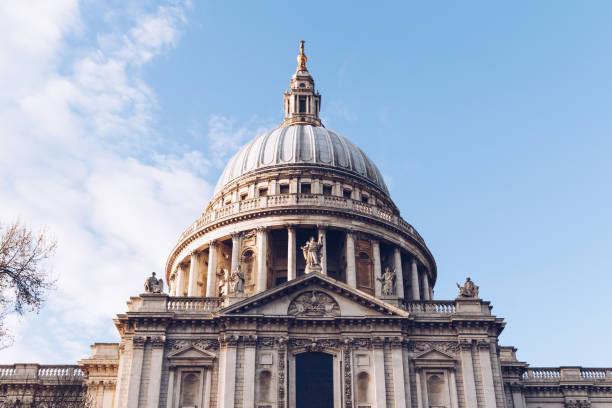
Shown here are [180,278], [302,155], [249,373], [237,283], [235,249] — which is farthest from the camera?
[302,155]

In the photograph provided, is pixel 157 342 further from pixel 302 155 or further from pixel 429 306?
pixel 302 155

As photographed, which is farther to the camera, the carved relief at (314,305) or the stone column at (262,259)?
the stone column at (262,259)

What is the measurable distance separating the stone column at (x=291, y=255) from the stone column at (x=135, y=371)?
645 inches

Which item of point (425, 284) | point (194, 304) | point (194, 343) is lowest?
point (194, 343)

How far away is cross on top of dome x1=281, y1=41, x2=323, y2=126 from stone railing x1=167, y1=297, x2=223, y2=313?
3365 cm

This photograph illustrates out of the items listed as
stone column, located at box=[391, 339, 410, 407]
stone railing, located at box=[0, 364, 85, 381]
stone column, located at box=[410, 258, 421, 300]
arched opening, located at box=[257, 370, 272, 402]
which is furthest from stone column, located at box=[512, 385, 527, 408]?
stone railing, located at box=[0, 364, 85, 381]

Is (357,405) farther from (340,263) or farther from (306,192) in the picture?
(306,192)

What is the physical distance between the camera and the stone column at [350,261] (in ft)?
185

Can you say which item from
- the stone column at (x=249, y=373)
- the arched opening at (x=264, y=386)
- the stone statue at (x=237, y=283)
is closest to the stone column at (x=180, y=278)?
the stone statue at (x=237, y=283)

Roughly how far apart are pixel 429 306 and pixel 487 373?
5306 mm

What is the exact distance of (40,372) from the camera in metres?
50.3

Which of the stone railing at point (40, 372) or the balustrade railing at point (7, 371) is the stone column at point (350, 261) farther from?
the balustrade railing at point (7, 371)

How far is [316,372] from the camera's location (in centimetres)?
4209

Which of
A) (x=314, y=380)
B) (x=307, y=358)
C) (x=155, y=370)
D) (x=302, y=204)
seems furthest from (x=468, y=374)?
(x=302, y=204)
